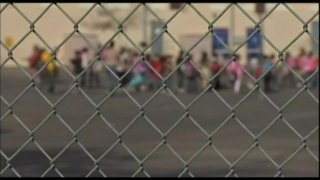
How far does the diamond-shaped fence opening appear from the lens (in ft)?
8.34

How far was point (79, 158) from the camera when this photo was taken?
7.28 m

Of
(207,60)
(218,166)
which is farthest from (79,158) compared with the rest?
(207,60)

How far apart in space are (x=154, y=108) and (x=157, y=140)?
6404 mm

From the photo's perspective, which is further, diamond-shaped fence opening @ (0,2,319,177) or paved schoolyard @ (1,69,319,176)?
paved schoolyard @ (1,69,319,176)

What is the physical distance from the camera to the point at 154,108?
1584 centimetres

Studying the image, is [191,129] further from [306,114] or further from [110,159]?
[306,114]

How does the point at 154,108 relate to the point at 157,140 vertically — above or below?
above

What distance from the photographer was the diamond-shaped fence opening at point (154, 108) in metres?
2.54

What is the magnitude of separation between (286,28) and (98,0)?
3030 centimetres

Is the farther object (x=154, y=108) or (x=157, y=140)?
(x=154, y=108)

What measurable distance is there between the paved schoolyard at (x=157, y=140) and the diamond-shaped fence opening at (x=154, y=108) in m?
0.02

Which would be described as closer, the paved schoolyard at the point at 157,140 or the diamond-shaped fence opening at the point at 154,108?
the diamond-shaped fence opening at the point at 154,108

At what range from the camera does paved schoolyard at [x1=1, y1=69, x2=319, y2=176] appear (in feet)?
23.6

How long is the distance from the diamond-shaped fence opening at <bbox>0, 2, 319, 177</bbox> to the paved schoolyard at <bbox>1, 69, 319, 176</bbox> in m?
0.02
